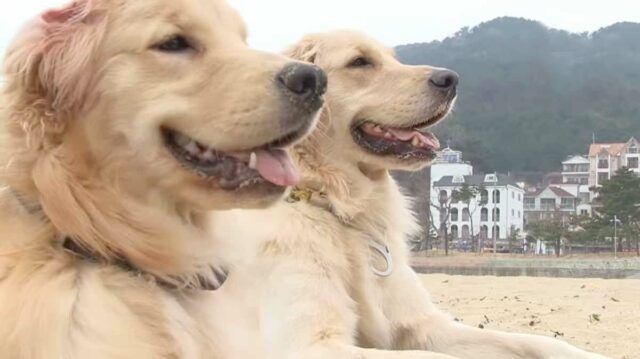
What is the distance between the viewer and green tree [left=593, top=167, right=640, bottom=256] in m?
44.3

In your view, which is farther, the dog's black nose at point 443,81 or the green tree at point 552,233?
the green tree at point 552,233

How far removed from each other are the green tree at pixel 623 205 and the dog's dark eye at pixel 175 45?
43999 millimetres

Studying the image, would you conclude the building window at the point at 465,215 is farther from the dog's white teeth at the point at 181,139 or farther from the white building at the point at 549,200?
the dog's white teeth at the point at 181,139

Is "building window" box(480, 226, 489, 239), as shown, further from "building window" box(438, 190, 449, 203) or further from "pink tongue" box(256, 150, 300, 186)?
"pink tongue" box(256, 150, 300, 186)

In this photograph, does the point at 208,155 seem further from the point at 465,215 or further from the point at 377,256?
the point at 465,215

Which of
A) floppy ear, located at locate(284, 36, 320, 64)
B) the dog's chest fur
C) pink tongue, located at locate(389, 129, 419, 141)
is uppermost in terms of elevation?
floppy ear, located at locate(284, 36, 320, 64)

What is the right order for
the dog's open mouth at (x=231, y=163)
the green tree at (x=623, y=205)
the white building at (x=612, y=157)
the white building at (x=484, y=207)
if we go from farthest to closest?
1. the white building at (x=612, y=157)
2. the white building at (x=484, y=207)
3. the green tree at (x=623, y=205)
4. the dog's open mouth at (x=231, y=163)

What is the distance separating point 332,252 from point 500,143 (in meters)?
84.3

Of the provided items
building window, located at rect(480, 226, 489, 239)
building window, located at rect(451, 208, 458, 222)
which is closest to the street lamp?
building window, located at rect(480, 226, 489, 239)

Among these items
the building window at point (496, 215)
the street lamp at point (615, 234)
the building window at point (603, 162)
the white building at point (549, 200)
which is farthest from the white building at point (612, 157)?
the street lamp at point (615, 234)

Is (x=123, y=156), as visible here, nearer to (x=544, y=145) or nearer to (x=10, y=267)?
(x=10, y=267)

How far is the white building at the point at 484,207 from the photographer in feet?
211

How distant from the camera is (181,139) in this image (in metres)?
2.51

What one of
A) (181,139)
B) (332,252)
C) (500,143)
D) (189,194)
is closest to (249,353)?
(189,194)
